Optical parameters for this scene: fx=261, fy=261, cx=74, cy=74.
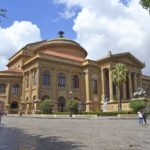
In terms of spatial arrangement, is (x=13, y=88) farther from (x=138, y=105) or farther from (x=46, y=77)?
(x=138, y=105)

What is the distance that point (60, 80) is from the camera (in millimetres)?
55844

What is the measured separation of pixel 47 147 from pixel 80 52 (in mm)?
60230

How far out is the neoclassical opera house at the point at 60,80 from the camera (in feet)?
174

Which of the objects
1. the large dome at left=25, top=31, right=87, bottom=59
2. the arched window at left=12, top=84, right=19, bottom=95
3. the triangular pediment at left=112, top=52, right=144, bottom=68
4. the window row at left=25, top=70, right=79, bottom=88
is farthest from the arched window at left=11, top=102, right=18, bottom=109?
the triangular pediment at left=112, top=52, right=144, bottom=68

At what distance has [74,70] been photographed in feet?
192

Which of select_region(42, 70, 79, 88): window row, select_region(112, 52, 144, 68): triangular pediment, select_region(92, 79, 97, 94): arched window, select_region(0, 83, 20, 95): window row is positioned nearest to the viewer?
select_region(42, 70, 79, 88): window row

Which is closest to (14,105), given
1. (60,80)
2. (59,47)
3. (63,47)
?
(60,80)

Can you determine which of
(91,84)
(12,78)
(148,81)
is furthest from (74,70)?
(148,81)

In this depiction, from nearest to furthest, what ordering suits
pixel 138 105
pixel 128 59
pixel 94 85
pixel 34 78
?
pixel 138 105 < pixel 34 78 < pixel 94 85 < pixel 128 59

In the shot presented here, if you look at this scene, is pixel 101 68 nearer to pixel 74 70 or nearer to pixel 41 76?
pixel 74 70

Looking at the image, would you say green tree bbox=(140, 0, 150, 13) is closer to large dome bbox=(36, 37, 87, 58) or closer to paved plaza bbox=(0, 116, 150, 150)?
paved plaza bbox=(0, 116, 150, 150)

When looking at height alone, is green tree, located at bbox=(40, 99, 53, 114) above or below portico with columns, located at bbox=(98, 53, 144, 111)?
below

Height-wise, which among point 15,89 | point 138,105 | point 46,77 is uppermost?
point 46,77

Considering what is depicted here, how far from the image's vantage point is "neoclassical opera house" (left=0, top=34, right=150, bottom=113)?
53.1 meters
